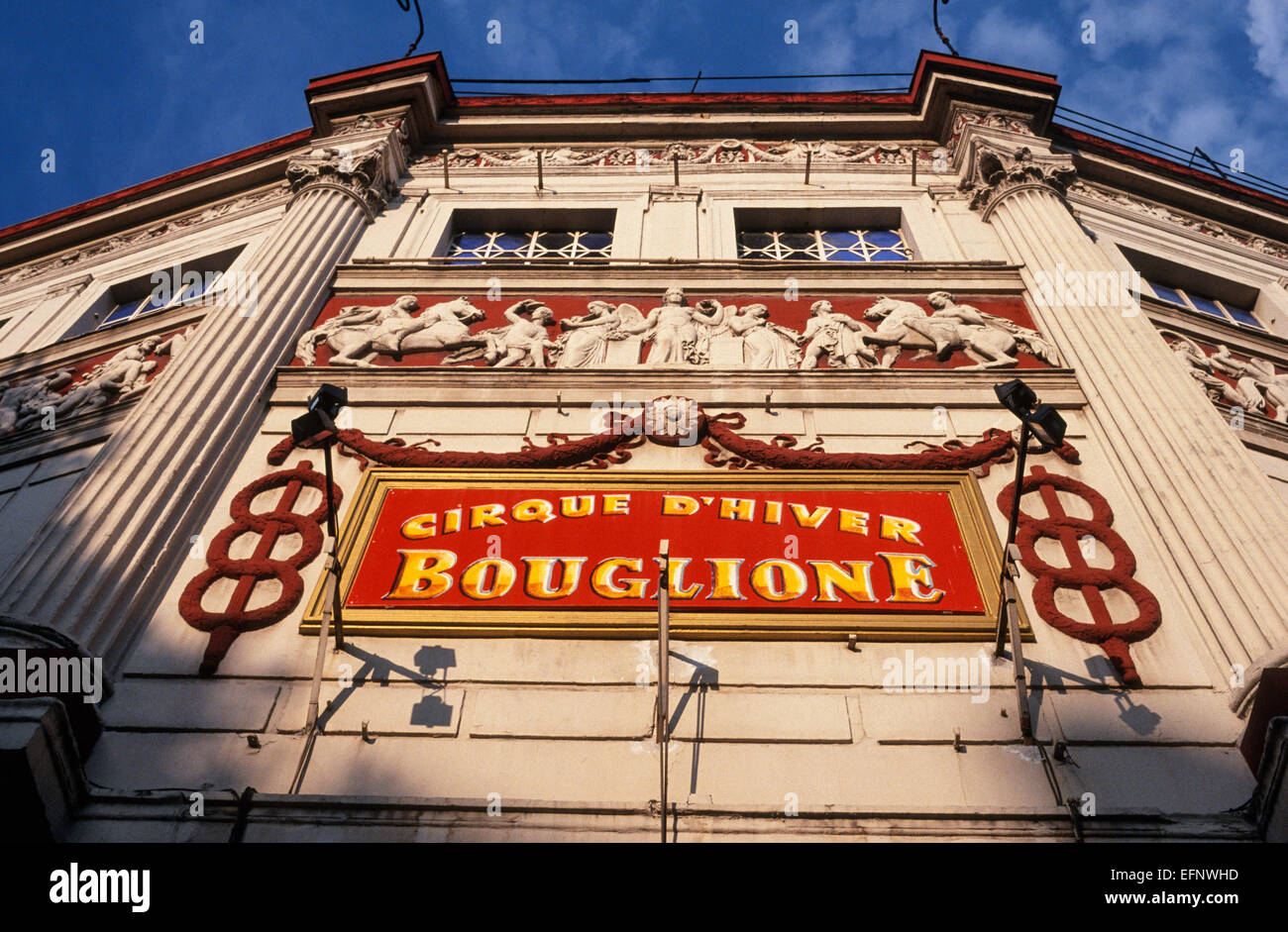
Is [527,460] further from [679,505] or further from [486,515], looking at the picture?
[679,505]

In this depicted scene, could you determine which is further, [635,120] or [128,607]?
[635,120]

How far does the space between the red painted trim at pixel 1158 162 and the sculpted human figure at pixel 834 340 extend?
7833 millimetres

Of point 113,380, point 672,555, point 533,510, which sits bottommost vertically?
point 672,555

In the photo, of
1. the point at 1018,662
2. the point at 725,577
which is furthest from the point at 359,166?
the point at 1018,662

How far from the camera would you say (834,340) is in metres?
10.7

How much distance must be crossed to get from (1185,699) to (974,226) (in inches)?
323

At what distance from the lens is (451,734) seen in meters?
6.69

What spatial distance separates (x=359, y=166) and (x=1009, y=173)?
29.1 feet

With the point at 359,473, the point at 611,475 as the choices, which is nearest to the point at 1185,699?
the point at 611,475

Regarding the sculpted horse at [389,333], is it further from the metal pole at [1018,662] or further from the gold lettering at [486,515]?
the metal pole at [1018,662]

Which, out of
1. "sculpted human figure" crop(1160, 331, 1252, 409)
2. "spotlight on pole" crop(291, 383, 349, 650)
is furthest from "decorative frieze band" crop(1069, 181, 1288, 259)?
"spotlight on pole" crop(291, 383, 349, 650)
